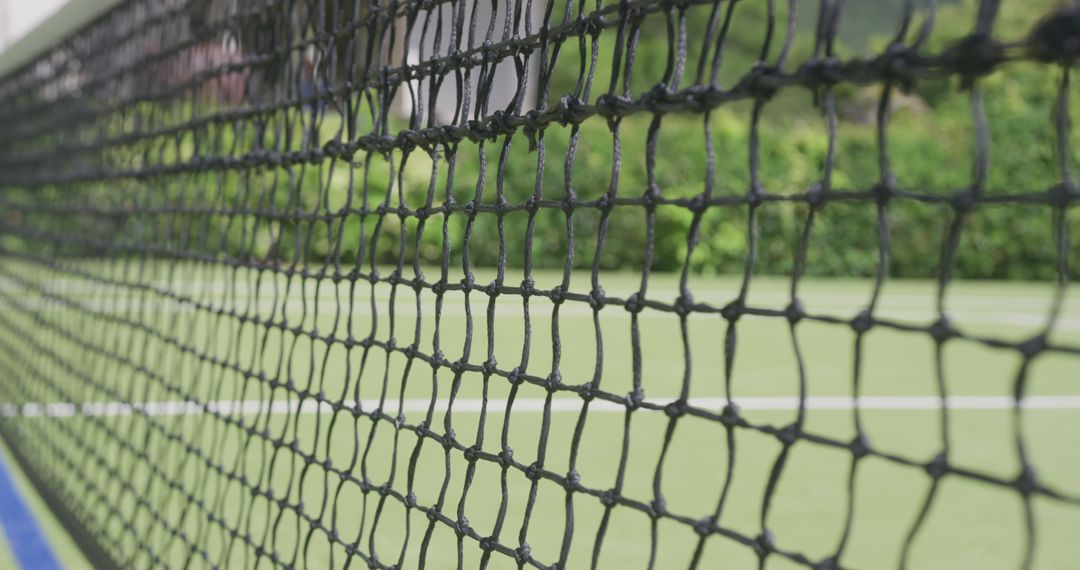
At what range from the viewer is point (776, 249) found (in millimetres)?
11109

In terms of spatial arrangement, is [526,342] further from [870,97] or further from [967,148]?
[870,97]

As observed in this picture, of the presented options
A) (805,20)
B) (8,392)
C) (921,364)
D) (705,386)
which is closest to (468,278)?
(8,392)

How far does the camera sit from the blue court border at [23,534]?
240 centimetres

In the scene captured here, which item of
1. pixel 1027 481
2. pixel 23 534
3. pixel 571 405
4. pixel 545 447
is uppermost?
pixel 1027 481

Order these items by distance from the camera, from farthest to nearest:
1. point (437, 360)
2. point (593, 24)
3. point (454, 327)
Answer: point (454, 327) → point (437, 360) → point (593, 24)

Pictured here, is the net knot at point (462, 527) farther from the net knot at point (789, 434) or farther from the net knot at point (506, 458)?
the net knot at point (789, 434)

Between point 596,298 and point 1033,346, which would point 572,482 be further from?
point 1033,346

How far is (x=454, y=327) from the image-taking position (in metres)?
6.32

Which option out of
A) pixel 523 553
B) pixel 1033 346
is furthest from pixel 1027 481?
pixel 523 553

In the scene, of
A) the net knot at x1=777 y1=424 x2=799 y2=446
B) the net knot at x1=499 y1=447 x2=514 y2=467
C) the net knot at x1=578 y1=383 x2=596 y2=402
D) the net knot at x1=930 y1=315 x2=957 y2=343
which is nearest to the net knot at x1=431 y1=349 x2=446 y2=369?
the net knot at x1=499 y1=447 x2=514 y2=467

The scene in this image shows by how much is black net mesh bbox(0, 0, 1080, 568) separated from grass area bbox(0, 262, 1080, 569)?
0.02m

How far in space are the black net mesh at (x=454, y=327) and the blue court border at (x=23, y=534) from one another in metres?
0.07

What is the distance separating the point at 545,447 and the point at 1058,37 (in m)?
0.71

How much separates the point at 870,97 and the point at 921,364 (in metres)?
12.6
